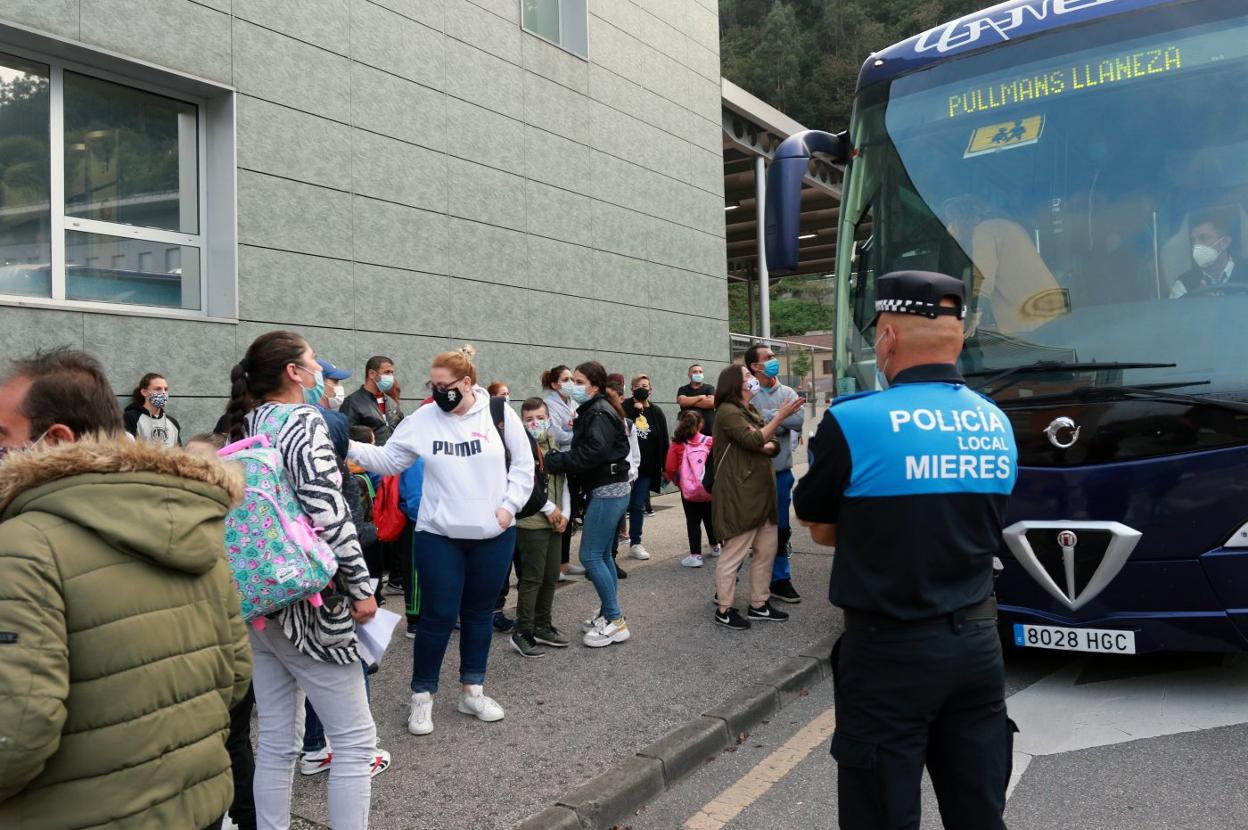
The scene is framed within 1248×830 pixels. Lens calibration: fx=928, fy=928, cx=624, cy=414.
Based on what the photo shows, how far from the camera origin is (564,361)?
11.9 m

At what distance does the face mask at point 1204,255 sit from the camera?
4.54 m

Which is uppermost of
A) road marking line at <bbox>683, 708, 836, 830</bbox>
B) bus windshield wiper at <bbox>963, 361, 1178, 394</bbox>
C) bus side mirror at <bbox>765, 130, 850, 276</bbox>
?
bus side mirror at <bbox>765, 130, 850, 276</bbox>

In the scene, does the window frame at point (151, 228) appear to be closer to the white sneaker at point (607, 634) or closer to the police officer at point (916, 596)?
the white sneaker at point (607, 634)

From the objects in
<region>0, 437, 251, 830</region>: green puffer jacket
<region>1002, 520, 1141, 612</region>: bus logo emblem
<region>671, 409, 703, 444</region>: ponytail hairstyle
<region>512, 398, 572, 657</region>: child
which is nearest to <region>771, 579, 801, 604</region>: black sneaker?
<region>671, 409, 703, 444</region>: ponytail hairstyle

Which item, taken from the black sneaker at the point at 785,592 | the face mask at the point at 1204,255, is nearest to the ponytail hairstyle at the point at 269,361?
the face mask at the point at 1204,255

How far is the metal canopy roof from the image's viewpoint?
18078mm

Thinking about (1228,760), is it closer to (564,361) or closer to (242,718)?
(242,718)

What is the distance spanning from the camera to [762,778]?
4164mm

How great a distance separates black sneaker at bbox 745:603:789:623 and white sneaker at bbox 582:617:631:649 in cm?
103

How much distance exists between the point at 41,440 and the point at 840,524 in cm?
183

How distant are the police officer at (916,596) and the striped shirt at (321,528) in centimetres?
161

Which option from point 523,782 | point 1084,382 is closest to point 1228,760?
point 1084,382

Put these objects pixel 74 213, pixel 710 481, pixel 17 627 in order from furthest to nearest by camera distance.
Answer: pixel 710 481 → pixel 74 213 → pixel 17 627

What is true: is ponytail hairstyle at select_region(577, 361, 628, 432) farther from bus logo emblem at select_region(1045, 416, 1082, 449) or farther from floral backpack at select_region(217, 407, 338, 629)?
floral backpack at select_region(217, 407, 338, 629)
